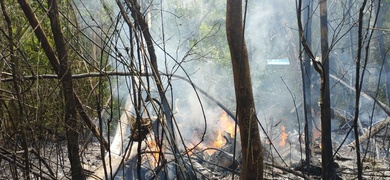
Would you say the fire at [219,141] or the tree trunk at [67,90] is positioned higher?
the tree trunk at [67,90]

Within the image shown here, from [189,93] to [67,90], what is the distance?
10.1 m

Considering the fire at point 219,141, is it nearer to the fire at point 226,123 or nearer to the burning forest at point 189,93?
the burning forest at point 189,93

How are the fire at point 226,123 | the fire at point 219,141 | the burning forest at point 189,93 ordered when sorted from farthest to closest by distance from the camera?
the fire at point 226,123 → the fire at point 219,141 → the burning forest at point 189,93

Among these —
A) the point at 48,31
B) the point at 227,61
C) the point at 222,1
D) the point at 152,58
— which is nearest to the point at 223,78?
the point at 227,61

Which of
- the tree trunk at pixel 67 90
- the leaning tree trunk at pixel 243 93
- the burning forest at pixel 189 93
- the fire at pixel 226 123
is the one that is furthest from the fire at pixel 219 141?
the tree trunk at pixel 67 90

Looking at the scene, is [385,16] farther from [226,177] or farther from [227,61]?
[226,177]

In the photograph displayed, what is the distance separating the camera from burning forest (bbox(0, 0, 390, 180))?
237 centimetres

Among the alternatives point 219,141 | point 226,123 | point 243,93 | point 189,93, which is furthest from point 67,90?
point 189,93

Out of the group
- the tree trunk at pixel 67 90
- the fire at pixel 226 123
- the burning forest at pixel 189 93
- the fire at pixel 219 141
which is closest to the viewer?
the burning forest at pixel 189 93

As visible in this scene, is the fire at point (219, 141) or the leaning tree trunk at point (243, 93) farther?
the fire at point (219, 141)

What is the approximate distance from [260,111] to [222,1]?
8.06 m

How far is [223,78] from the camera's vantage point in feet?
51.6

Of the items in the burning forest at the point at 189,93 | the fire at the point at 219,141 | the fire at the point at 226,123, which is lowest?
the fire at the point at 219,141

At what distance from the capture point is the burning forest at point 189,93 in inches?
93.4
